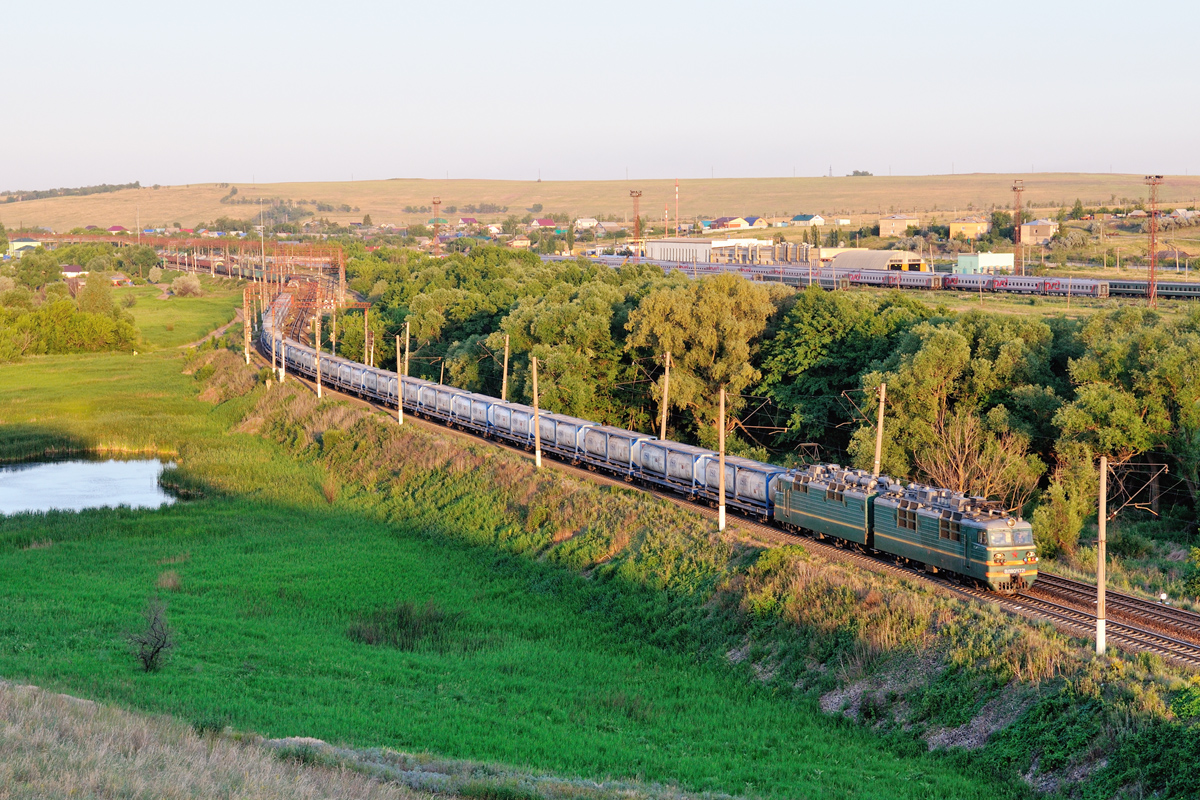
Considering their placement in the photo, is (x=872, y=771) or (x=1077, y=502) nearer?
(x=872, y=771)

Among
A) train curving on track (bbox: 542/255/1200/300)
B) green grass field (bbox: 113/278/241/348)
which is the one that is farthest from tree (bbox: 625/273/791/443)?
green grass field (bbox: 113/278/241/348)

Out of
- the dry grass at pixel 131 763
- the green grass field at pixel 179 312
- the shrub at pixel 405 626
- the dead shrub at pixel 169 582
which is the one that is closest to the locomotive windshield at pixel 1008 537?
the shrub at pixel 405 626

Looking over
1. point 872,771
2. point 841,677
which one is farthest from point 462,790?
point 841,677

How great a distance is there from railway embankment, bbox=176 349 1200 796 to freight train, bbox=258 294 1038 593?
1.37 meters

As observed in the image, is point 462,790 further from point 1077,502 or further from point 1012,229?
point 1012,229

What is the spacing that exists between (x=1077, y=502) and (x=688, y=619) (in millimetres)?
15664

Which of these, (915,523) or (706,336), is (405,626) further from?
(706,336)

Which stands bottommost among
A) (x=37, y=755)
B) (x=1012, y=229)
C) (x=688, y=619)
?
(x=688, y=619)

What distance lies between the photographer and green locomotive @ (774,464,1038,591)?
28.2 m

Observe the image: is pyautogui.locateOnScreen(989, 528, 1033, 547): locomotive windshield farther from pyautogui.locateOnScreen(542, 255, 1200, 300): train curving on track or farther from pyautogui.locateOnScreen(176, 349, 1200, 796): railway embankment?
pyautogui.locateOnScreen(542, 255, 1200, 300): train curving on track

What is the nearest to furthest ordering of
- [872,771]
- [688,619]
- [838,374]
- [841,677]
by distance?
[872,771] < [841,677] < [688,619] < [838,374]

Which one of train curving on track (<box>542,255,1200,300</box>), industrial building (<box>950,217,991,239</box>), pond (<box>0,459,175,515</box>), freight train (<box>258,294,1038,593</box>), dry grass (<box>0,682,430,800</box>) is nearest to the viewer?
dry grass (<box>0,682,430,800</box>)

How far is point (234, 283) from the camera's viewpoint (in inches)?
7530

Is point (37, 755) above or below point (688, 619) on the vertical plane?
above
